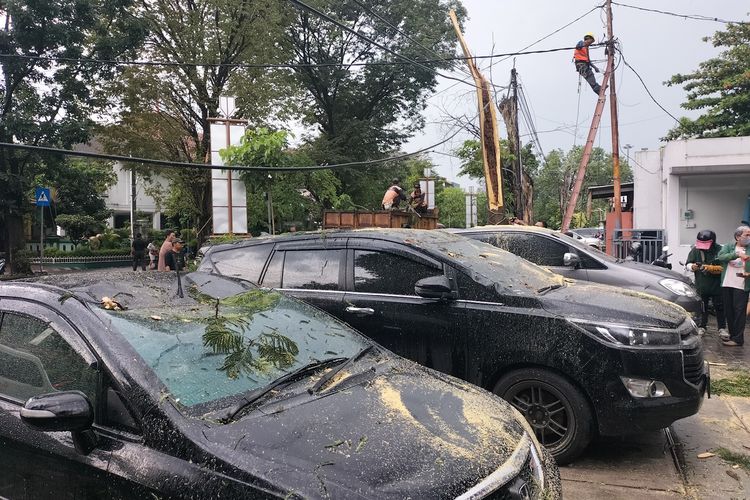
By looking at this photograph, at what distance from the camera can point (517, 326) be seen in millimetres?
4059

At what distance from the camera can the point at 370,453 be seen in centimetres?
203

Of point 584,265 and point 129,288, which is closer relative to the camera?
point 129,288

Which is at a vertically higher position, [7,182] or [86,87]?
[86,87]

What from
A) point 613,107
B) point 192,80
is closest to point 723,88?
point 613,107

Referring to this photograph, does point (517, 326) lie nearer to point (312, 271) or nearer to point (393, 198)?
point (312, 271)

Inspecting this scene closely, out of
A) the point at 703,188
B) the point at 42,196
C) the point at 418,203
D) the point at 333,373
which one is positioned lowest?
the point at 333,373

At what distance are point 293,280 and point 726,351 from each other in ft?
20.6

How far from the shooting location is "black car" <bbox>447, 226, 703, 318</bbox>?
22.6 feet

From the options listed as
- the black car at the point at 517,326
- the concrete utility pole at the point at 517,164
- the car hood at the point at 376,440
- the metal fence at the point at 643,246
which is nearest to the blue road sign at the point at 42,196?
the concrete utility pole at the point at 517,164

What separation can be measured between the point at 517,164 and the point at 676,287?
9000mm

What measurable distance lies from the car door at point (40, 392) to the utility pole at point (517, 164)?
44.9ft

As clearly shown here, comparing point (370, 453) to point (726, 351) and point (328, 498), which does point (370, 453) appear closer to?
point (328, 498)

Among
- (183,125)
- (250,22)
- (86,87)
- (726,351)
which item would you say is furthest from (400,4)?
(726,351)

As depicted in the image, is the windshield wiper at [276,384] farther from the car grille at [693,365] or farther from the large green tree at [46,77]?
the large green tree at [46,77]
